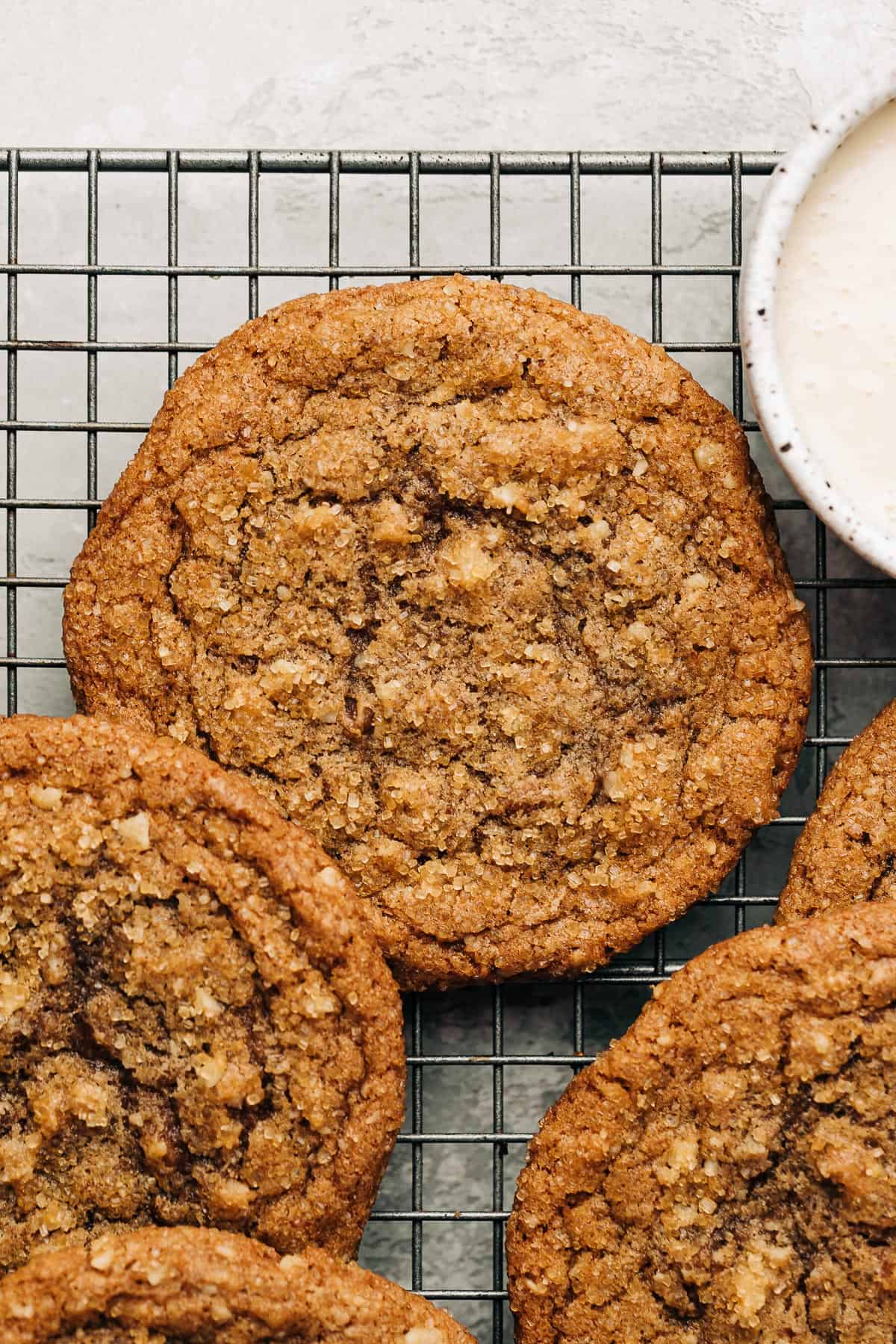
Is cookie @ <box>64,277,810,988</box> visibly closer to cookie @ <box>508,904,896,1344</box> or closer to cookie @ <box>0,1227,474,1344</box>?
cookie @ <box>508,904,896,1344</box>

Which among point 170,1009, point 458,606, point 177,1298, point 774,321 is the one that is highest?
point 774,321

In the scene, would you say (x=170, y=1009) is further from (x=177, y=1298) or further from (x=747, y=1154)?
(x=747, y=1154)

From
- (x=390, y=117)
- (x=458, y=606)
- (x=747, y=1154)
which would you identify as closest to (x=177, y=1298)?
(x=747, y=1154)

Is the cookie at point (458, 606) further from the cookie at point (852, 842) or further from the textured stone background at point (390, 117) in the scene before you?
the textured stone background at point (390, 117)

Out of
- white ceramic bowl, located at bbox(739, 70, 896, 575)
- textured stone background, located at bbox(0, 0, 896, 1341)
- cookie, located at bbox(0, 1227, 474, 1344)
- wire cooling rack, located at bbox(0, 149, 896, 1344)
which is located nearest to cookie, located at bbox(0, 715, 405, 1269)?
cookie, located at bbox(0, 1227, 474, 1344)

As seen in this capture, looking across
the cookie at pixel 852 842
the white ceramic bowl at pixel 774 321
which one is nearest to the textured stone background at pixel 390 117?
the cookie at pixel 852 842

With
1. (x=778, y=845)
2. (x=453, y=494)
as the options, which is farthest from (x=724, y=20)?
(x=778, y=845)
